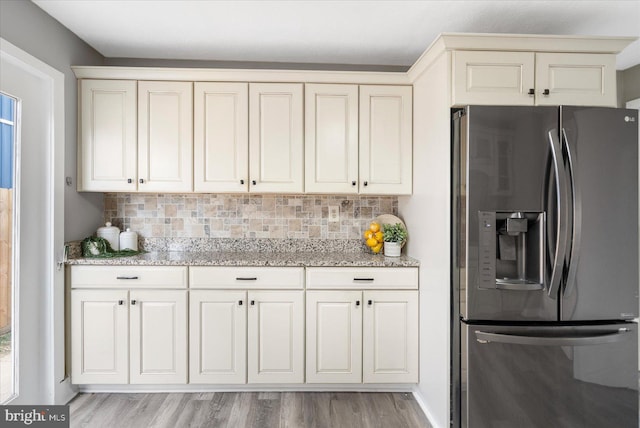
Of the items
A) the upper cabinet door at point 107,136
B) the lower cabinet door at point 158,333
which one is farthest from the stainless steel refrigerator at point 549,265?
the upper cabinet door at point 107,136

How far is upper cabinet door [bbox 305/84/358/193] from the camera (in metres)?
2.73

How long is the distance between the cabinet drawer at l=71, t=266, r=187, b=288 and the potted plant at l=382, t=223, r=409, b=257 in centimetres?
147

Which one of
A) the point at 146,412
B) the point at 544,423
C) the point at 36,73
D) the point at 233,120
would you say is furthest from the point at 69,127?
the point at 544,423

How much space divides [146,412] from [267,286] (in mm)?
1076

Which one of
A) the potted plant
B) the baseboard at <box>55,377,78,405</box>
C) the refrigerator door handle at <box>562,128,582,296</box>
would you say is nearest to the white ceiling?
the refrigerator door handle at <box>562,128,582,296</box>

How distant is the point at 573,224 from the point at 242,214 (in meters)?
2.27

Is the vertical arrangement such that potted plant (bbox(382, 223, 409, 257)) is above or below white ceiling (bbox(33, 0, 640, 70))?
below

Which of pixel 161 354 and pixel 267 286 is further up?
pixel 267 286

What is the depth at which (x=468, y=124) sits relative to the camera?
6.30 ft

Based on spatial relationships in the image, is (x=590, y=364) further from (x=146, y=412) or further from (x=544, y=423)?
(x=146, y=412)

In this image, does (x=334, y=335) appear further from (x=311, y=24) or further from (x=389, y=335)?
(x=311, y=24)

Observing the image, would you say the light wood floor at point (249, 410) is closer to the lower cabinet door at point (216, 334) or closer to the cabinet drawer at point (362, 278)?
the lower cabinet door at point (216, 334)

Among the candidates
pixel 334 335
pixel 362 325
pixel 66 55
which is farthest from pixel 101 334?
pixel 66 55

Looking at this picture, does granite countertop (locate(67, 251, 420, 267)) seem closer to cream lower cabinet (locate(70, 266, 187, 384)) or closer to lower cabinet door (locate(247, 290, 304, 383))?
cream lower cabinet (locate(70, 266, 187, 384))
